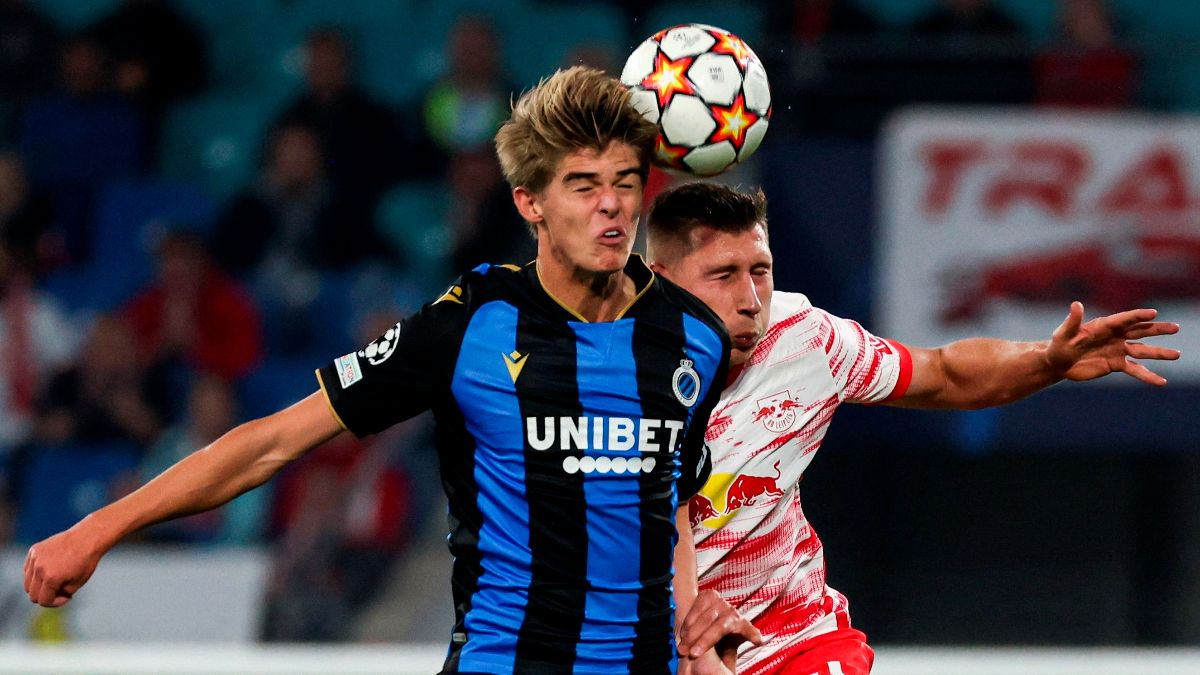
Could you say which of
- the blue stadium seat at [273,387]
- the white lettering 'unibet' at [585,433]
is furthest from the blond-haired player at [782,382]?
the blue stadium seat at [273,387]

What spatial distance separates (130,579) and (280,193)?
2.20 meters

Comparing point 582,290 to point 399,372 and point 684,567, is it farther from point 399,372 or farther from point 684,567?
point 684,567

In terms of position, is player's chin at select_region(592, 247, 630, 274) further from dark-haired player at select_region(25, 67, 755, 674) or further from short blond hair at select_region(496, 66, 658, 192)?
short blond hair at select_region(496, 66, 658, 192)

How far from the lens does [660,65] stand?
3.52 meters

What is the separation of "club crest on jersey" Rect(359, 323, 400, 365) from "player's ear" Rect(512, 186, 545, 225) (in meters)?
0.33

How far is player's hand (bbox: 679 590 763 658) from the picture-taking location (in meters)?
3.22

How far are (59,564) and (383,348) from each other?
0.69m

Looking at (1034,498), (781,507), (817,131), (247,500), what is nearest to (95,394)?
(247,500)

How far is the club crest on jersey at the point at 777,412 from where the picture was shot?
12.3ft

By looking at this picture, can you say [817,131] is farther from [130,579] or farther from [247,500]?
[130,579]

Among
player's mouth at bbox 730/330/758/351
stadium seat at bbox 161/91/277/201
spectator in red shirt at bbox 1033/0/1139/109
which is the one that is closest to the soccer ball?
player's mouth at bbox 730/330/758/351

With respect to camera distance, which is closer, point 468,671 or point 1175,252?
point 468,671

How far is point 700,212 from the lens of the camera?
12.0ft

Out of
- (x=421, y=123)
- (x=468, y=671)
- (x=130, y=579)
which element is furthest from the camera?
(x=421, y=123)
